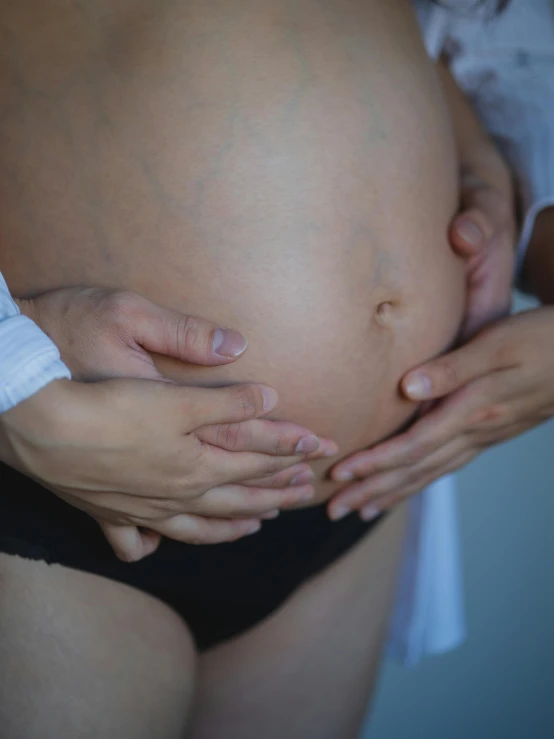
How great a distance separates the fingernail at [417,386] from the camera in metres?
0.79

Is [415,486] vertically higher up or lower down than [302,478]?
lower down

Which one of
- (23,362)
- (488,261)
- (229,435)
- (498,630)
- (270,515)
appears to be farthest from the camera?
(498,630)

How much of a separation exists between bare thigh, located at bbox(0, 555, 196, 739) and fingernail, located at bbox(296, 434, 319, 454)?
0.73 ft

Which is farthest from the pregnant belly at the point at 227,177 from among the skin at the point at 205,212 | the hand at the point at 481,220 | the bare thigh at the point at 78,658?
the bare thigh at the point at 78,658

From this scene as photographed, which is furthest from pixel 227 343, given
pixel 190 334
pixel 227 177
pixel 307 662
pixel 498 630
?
pixel 498 630

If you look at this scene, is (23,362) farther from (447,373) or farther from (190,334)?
(447,373)

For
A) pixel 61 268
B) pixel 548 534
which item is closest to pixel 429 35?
pixel 61 268

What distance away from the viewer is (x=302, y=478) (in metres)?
0.75

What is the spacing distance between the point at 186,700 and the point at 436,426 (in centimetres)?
40

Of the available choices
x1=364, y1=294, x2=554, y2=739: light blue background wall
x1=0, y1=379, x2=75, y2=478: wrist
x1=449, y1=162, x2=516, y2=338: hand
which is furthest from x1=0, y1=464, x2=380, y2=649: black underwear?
x1=364, y1=294, x2=554, y2=739: light blue background wall

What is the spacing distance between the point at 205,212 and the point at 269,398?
18cm

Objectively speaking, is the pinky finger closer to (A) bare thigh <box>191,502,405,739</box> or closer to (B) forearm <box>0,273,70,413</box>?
(A) bare thigh <box>191,502,405,739</box>

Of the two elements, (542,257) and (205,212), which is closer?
(205,212)

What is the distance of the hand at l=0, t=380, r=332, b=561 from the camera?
561 mm
